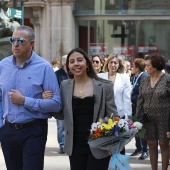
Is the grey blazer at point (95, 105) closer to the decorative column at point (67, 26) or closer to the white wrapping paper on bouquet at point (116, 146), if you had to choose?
the white wrapping paper on bouquet at point (116, 146)

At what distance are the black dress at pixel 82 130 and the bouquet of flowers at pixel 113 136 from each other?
0.14 m

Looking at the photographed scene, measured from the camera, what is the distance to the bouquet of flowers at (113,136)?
525 centimetres

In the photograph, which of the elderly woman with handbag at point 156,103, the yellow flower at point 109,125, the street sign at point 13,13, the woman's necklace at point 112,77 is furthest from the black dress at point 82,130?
the street sign at point 13,13

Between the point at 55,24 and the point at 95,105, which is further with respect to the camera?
the point at 55,24

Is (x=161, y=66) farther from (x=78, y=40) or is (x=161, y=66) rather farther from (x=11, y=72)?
(x=78, y=40)

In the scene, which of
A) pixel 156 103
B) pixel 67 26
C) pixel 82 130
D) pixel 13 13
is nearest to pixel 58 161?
pixel 156 103

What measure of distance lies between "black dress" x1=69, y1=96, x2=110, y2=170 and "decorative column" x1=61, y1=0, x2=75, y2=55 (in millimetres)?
20917

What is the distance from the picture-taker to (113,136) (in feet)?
17.5

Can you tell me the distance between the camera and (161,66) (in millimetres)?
8070

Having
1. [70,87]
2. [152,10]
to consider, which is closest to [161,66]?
[70,87]

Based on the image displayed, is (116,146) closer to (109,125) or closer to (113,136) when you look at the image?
(113,136)

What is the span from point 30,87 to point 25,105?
0.20 m

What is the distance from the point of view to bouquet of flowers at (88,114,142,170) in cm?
525

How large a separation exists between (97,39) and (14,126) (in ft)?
70.8
